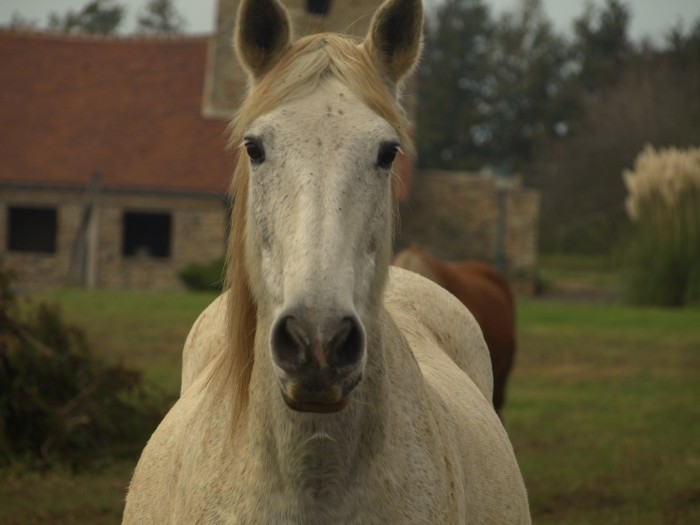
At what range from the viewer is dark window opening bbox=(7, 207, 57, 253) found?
104 ft

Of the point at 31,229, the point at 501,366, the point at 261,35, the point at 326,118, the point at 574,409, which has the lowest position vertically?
the point at 31,229

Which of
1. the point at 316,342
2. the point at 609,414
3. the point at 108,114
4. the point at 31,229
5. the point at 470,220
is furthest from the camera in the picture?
the point at 470,220

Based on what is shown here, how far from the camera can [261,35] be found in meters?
3.28

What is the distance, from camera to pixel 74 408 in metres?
8.61

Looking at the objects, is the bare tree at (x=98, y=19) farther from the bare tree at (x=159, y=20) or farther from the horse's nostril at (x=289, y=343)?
the horse's nostril at (x=289, y=343)

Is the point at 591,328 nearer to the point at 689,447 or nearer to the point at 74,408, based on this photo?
the point at 689,447

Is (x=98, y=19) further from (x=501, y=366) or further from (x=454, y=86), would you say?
(x=501, y=366)

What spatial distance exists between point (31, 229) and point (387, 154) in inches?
1198

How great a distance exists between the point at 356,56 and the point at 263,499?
130 cm

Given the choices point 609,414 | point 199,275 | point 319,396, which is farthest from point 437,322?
point 199,275

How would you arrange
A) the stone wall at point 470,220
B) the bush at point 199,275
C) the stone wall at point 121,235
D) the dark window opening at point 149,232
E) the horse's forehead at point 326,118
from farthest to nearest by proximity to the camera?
→ 1. the stone wall at point 470,220
2. the dark window opening at point 149,232
3. the stone wall at point 121,235
4. the bush at point 199,275
5. the horse's forehead at point 326,118

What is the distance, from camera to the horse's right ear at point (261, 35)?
3217 millimetres

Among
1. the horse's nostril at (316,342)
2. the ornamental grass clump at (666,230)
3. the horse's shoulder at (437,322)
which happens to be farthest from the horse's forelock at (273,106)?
the ornamental grass clump at (666,230)

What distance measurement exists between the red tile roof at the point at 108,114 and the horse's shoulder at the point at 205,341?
23.8 meters
